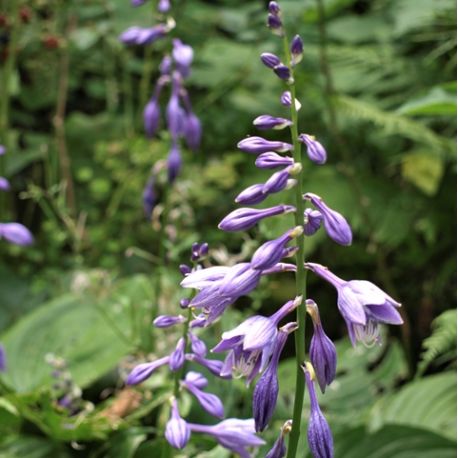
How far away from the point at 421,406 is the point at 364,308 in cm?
182

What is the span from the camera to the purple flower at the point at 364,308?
3.92ft

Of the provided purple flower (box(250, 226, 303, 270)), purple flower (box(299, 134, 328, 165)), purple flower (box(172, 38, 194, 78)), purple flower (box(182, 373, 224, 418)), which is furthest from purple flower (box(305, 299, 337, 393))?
purple flower (box(172, 38, 194, 78))

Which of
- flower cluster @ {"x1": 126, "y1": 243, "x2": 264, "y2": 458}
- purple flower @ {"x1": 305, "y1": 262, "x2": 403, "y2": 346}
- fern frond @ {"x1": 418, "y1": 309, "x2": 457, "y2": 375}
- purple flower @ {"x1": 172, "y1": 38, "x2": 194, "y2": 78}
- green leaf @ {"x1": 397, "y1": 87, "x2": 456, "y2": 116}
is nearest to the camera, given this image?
purple flower @ {"x1": 305, "y1": 262, "x2": 403, "y2": 346}

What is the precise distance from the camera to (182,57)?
253cm

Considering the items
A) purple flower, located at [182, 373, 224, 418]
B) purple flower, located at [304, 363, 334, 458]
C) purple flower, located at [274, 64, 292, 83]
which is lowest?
purple flower, located at [182, 373, 224, 418]

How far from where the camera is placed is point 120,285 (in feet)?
10.9

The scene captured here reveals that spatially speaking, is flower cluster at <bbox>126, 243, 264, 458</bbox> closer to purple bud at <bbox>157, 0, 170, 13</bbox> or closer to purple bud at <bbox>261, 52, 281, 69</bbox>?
purple bud at <bbox>261, 52, 281, 69</bbox>

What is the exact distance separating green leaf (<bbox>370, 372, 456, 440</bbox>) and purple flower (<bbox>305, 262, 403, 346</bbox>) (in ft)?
5.60

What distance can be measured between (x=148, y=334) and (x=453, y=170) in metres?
1.78

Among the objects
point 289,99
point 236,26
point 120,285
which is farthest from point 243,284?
point 236,26

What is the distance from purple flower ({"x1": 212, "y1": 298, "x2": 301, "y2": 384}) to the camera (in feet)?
4.01

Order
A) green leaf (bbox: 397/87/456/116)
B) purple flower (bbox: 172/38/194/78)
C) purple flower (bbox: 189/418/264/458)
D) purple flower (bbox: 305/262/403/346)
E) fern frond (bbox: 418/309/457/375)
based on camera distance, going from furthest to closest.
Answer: purple flower (bbox: 172/38/194/78) < fern frond (bbox: 418/309/457/375) < green leaf (bbox: 397/87/456/116) < purple flower (bbox: 189/418/264/458) < purple flower (bbox: 305/262/403/346)

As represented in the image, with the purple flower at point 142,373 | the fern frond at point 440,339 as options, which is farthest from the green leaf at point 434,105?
the purple flower at point 142,373

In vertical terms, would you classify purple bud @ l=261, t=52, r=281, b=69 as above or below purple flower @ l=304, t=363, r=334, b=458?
above
